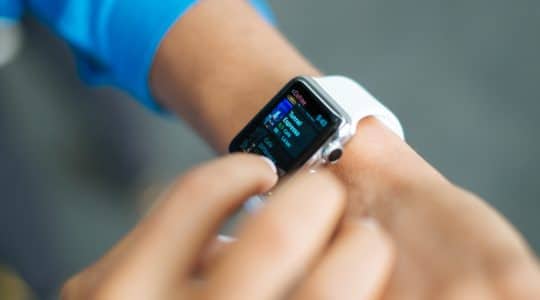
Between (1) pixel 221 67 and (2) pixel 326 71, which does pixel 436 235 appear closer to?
(1) pixel 221 67

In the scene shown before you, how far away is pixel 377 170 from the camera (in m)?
0.47

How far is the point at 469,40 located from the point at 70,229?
668 millimetres

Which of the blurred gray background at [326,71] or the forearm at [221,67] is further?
the blurred gray background at [326,71]

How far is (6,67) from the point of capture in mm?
786

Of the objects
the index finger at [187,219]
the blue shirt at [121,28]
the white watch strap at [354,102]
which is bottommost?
the blue shirt at [121,28]

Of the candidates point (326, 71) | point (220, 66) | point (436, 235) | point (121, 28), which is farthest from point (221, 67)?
point (326, 71)

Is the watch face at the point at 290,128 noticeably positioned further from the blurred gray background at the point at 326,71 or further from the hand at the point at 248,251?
the blurred gray background at the point at 326,71

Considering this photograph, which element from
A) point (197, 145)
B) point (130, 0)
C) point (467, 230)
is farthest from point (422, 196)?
point (197, 145)

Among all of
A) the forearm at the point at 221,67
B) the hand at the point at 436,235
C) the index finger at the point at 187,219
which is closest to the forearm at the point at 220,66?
the forearm at the point at 221,67

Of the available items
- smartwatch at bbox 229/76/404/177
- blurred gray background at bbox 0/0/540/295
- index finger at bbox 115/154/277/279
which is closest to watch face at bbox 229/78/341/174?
smartwatch at bbox 229/76/404/177

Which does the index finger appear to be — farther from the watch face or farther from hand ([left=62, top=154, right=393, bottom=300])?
the watch face

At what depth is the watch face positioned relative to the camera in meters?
0.45

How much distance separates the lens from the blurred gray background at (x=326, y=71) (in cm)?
84

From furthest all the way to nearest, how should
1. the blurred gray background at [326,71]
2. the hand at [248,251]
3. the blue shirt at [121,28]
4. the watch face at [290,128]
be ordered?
1. the blurred gray background at [326,71]
2. the blue shirt at [121,28]
3. the watch face at [290,128]
4. the hand at [248,251]
